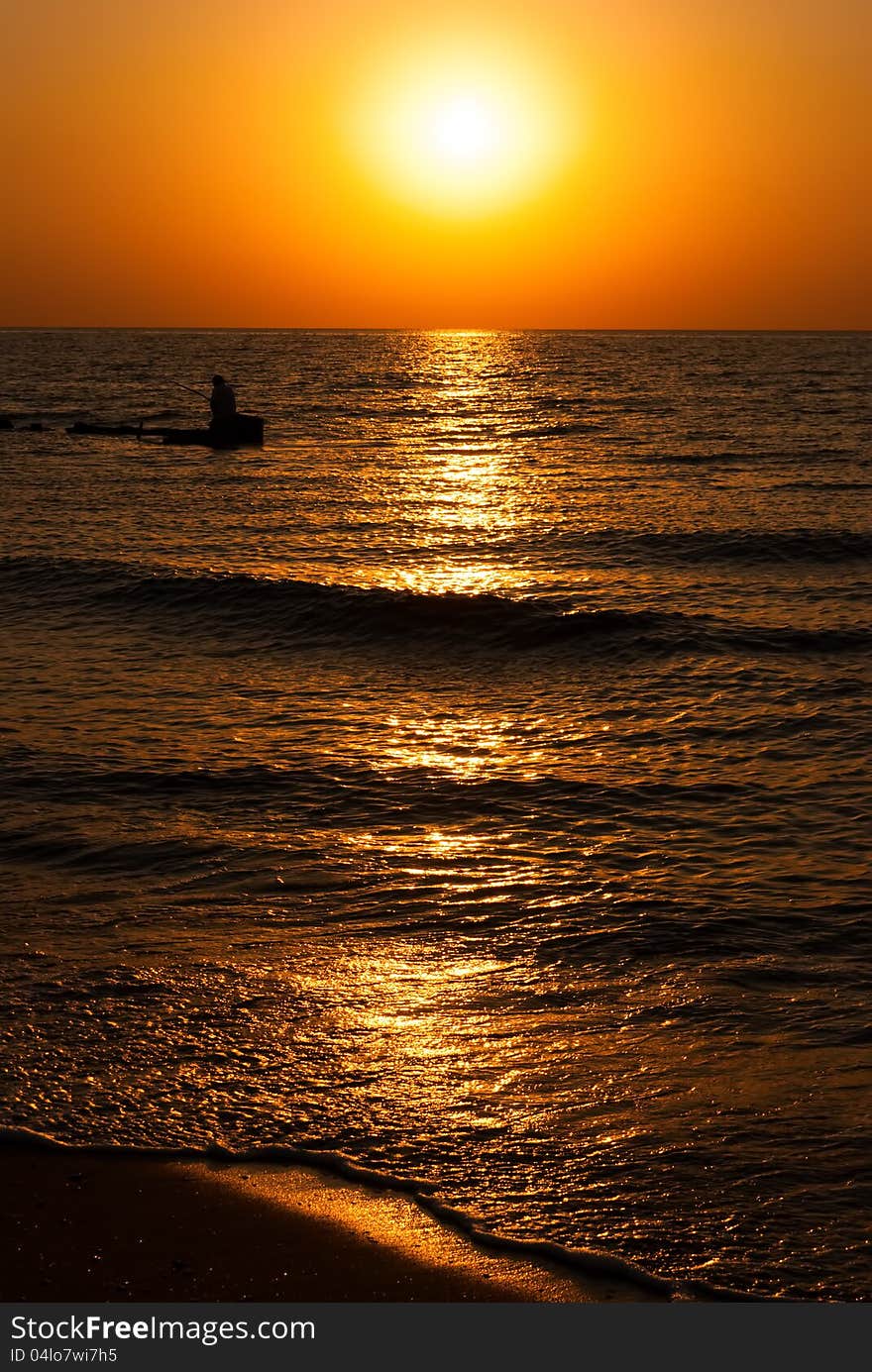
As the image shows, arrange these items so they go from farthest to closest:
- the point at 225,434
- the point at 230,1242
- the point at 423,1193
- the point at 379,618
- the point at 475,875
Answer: the point at 225,434 → the point at 379,618 → the point at 475,875 → the point at 423,1193 → the point at 230,1242

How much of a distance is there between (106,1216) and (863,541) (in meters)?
21.2

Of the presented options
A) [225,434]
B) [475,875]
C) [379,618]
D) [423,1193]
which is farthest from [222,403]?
[423,1193]

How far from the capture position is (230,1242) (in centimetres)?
492

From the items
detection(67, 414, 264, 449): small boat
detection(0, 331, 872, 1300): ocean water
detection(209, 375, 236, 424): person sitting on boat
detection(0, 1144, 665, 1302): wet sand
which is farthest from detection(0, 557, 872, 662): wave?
detection(67, 414, 264, 449): small boat

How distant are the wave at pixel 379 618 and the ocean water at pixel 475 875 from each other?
9 centimetres

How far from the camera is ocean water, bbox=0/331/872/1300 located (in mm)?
5668

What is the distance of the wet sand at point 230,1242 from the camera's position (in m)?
4.64

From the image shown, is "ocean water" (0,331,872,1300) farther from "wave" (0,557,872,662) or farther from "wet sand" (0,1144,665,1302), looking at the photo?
"wet sand" (0,1144,665,1302)

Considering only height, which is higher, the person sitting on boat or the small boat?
the person sitting on boat

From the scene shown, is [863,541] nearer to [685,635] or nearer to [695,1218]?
[685,635]

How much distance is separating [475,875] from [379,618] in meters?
10.0

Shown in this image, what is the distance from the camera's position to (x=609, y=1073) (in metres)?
6.21

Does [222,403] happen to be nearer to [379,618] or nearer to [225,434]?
[225,434]

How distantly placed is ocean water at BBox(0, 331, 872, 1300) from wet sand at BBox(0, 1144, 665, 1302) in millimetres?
228
